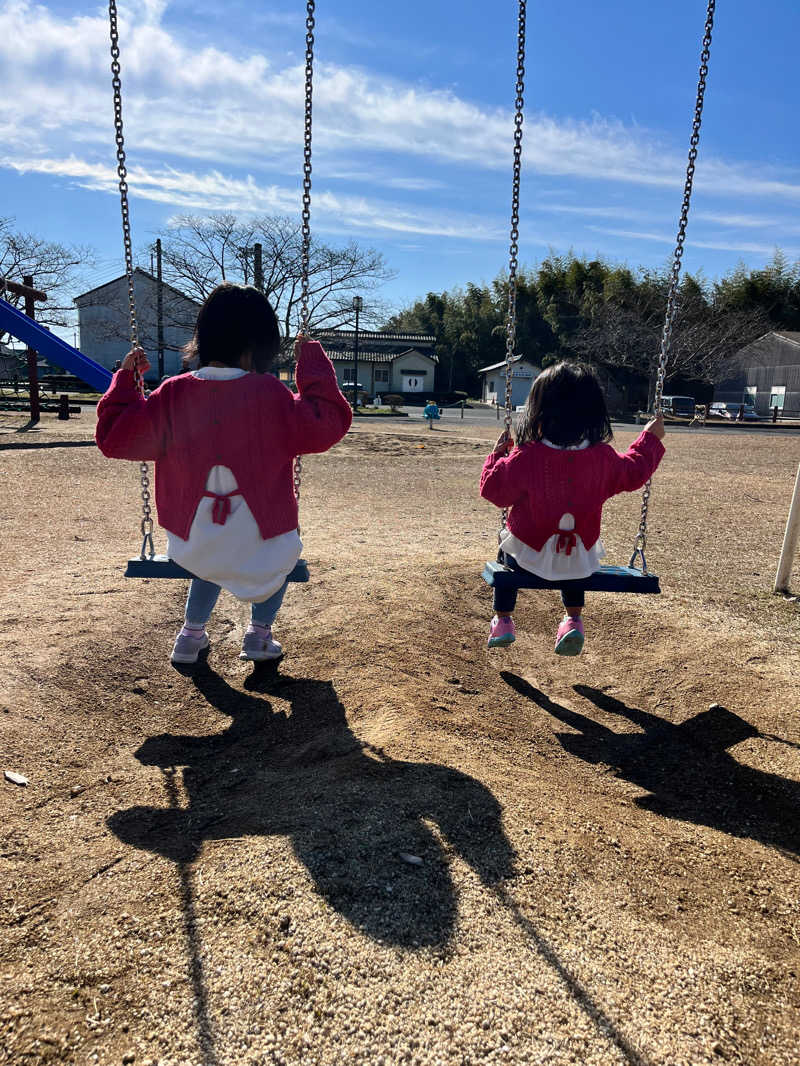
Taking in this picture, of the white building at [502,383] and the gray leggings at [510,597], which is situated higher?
the white building at [502,383]

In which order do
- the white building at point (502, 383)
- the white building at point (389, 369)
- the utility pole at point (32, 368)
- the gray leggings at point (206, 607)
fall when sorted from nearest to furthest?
the gray leggings at point (206, 607)
the utility pole at point (32, 368)
the white building at point (502, 383)
the white building at point (389, 369)

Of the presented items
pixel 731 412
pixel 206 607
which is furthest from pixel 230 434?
pixel 731 412

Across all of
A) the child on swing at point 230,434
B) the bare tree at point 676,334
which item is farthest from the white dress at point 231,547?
the bare tree at point 676,334

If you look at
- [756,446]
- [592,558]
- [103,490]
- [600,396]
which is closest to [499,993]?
[592,558]

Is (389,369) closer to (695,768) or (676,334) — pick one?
(676,334)

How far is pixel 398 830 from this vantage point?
74.4 inches

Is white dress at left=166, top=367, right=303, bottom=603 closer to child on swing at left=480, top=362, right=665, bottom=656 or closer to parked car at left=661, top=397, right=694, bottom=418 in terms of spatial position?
child on swing at left=480, top=362, right=665, bottom=656

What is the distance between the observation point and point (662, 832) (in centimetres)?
210

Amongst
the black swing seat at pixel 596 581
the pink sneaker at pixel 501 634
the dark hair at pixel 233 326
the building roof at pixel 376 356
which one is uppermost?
the building roof at pixel 376 356

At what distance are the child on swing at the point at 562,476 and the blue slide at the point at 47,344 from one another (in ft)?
16.9

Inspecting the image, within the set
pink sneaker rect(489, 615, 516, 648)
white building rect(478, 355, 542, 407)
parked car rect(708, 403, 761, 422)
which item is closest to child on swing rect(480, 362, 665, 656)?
pink sneaker rect(489, 615, 516, 648)

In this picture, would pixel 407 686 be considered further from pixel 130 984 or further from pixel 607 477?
pixel 130 984

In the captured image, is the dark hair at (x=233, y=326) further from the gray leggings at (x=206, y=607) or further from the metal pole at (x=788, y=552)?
the metal pole at (x=788, y=552)

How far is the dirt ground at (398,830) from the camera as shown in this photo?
1.38m
